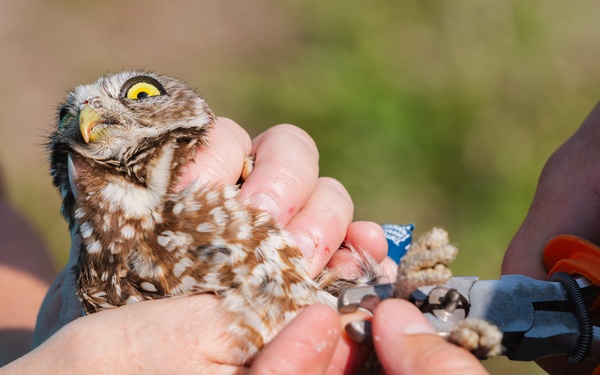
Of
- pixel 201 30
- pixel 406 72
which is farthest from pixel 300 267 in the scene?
pixel 201 30

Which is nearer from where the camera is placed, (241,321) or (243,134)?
(241,321)

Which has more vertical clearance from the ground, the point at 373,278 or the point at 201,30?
the point at 201,30

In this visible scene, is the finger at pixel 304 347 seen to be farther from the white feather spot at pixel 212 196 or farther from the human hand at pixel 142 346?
the white feather spot at pixel 212 196

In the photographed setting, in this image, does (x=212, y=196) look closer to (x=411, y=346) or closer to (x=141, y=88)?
(x=141, y=88)

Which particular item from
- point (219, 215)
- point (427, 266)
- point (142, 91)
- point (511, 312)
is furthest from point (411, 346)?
point (142, 91)

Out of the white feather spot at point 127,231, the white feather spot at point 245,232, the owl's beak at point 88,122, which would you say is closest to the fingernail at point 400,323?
the white feather spot at point 245,232

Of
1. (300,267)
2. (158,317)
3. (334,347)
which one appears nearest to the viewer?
(334,347)

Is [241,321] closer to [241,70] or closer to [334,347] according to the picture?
[334,347]
